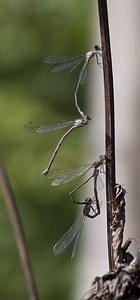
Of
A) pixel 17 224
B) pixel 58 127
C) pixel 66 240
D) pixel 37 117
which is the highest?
pixel 17 224

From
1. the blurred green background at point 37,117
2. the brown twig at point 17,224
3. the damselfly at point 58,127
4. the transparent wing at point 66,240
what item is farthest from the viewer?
the blurred green background at point 37,117

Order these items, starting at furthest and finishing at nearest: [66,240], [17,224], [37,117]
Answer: [37,117] < [66,240] < [17,224]

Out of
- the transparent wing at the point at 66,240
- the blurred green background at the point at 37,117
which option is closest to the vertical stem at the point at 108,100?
the transparent wing at the point at 66,240

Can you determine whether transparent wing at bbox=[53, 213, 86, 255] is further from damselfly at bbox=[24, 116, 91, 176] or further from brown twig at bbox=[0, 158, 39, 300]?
brown twig at bbox=[0, 158, 39, 300]

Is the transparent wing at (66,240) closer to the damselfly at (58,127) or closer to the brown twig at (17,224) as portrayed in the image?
the damselfly at (58,127)

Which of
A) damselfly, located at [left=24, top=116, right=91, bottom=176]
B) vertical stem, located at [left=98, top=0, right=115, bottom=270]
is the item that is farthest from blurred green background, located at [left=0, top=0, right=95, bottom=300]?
vertical stem, located at [left=98, top=0, right=115, bottom=270]

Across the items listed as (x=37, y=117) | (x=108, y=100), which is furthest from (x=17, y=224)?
(x=37, y=117)

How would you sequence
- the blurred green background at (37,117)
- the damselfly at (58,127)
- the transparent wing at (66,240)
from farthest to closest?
the blurred green background at (37,117) < the transparent wing at (66,240) < the damselfly at (58,127)

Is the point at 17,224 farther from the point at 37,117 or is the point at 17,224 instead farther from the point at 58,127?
the point at 37,117
